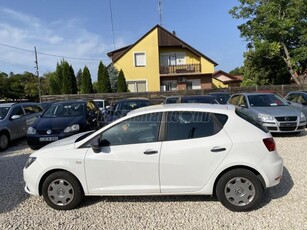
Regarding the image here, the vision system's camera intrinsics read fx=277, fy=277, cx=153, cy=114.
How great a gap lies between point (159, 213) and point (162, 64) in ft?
92.1

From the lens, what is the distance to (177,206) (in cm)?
A: 407

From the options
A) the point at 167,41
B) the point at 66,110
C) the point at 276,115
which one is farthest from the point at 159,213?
the point at 167,41

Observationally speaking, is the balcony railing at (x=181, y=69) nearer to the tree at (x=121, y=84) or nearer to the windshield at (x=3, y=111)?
the tree at (x=121, y=84)

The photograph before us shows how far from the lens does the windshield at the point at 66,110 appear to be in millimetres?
9266

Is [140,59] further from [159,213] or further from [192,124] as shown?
[159,213]

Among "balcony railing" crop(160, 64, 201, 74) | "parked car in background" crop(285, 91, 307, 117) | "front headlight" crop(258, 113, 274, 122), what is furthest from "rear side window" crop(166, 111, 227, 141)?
"balcony railing" crop(160, 64, 201, 74)

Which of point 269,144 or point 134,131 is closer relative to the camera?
point 269,144

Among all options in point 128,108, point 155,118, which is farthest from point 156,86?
point 155,118

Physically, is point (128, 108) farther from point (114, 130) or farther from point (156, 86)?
point (156, 86)

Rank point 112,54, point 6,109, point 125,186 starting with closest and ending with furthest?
→ point 125,186 < point 6,109 < point 112,54

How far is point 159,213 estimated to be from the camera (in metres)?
3.89

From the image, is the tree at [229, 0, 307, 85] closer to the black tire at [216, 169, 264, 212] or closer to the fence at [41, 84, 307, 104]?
the fence at [41, 84, 307, 104]

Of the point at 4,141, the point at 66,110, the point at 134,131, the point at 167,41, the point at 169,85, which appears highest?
the point at 167,41

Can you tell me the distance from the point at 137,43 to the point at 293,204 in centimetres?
2768
